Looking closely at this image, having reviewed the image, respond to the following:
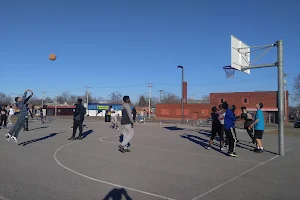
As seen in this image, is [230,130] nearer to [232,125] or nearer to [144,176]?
[232,125]

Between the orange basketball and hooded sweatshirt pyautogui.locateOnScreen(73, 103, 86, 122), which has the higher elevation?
the orange basketball

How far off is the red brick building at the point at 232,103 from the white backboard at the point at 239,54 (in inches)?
1667

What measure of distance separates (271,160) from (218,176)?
117 inches

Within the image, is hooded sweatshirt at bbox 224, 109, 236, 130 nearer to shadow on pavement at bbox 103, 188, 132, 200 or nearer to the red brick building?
shadow on pavement at bbox 103, 188, 132, 200

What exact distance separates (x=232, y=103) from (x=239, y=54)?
167 ft

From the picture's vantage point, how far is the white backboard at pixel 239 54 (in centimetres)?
1112

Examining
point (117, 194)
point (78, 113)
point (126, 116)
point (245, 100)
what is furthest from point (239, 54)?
point (245, 100)

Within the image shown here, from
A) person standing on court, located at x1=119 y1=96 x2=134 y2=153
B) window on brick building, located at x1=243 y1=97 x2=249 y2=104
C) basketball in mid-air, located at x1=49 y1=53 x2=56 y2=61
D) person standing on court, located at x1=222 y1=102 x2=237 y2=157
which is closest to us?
person standing on court, located at x1=222 y1=102 x2=237 y2=157

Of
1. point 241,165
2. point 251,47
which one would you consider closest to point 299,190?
point 241,165

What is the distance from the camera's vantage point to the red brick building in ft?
178

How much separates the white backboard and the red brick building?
42.3 m

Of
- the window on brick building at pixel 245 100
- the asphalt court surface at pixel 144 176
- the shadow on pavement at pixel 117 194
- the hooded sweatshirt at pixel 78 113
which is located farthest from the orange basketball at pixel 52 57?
the window on brick building at pixel 245 100

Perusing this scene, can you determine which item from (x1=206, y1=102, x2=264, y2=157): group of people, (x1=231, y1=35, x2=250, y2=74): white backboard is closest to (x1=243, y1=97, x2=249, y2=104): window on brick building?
(x1=231, y1=35, x2=250, y2=74): white backboard

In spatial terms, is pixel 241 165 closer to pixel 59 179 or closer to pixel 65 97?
pixel 59 179
